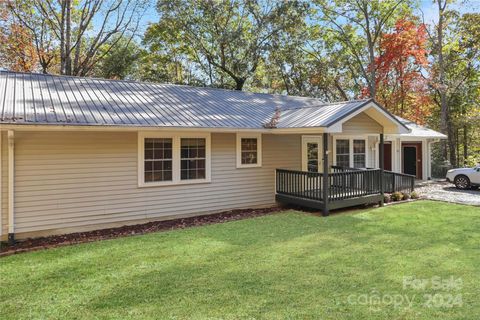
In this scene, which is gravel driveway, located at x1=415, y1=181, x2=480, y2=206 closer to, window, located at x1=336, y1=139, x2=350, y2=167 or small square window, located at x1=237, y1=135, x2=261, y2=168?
window, located at x1=336, y1=139, x2=350, y2=167

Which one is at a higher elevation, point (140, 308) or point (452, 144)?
point (452, 144)

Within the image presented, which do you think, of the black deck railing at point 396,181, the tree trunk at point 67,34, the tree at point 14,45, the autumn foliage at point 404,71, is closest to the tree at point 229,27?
the tree trunk at point 67,34

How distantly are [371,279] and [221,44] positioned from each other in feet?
64.7

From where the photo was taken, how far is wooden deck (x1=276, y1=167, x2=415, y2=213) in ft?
31.0

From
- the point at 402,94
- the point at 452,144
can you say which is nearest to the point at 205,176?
the point at 402,94

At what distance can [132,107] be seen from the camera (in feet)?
27.9

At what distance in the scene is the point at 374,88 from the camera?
2139 centimetres

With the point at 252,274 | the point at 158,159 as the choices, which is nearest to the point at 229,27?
the point at 158,159

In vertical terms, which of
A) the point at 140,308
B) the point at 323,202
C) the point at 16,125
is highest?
the point at 16,125

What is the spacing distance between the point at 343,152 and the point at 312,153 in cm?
151

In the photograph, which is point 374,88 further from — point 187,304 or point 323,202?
point 187,304

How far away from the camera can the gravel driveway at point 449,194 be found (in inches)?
442

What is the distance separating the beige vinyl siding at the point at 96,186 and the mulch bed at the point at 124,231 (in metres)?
0.23

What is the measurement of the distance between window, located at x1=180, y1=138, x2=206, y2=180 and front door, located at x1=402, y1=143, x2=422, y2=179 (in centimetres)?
1285
